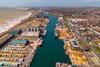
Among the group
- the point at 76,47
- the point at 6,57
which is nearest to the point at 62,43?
the point at 76,47

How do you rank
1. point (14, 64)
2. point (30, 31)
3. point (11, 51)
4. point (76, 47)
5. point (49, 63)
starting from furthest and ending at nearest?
point (30, 31) → point (76, 47) → point (11, 51) → point (49, 63) → point (14, 64)

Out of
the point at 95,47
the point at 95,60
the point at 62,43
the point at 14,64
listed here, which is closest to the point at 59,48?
the point at 62,43

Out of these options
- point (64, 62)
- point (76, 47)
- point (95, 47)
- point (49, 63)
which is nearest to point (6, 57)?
point (49, 63)

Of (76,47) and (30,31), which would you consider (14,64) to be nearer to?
(76,47)

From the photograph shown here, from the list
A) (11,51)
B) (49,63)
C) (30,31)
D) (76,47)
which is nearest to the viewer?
(49,63)

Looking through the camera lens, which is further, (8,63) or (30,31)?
(30,31)

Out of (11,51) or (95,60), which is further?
(11,51)

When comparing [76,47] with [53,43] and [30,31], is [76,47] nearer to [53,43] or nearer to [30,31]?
[53,43]

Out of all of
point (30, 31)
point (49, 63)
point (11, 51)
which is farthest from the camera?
point (30, 31)

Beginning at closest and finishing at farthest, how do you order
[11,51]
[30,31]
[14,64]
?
[14,64], [11,51], [30,31]
